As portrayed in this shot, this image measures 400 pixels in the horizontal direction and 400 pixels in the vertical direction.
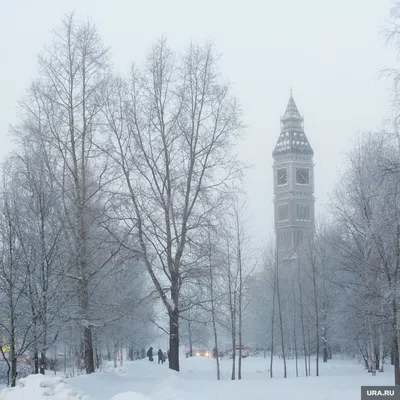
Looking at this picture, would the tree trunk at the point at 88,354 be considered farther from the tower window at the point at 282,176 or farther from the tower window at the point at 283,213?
the tower window at the point at 282,176

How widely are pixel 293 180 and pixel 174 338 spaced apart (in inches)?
5528

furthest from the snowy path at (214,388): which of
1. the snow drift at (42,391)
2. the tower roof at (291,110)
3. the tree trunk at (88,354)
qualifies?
the tower roof at (291,110)

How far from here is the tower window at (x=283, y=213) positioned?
162625mm

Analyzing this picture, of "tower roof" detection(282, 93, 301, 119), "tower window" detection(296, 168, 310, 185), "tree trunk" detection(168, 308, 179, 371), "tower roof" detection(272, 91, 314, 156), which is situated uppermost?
"tower roof" detection(282, 93, 301, 119)

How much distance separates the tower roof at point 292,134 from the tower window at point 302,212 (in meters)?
13.2

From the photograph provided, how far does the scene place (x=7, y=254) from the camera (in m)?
19.2

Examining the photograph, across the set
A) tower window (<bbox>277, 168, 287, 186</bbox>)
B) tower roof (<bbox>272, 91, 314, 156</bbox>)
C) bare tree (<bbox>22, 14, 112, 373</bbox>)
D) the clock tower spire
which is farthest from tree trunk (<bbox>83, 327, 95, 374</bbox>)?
tower window (<bbox>277, 168, 287, 186</bbox>)

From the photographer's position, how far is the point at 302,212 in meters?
163

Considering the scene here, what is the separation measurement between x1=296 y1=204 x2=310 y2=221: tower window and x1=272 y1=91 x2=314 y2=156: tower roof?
43.2ft

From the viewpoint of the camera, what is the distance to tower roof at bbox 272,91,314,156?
162375mm

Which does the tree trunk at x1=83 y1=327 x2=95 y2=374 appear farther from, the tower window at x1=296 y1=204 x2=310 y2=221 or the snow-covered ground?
the tower window at x1=296 y1=204 x2=310 y2=221

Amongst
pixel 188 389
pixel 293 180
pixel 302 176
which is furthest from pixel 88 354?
pixel 302 176

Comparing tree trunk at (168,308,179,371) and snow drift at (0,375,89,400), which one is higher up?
tree trunk at (168,308,179,371)

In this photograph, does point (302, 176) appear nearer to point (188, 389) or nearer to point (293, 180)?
point (293, 180)
